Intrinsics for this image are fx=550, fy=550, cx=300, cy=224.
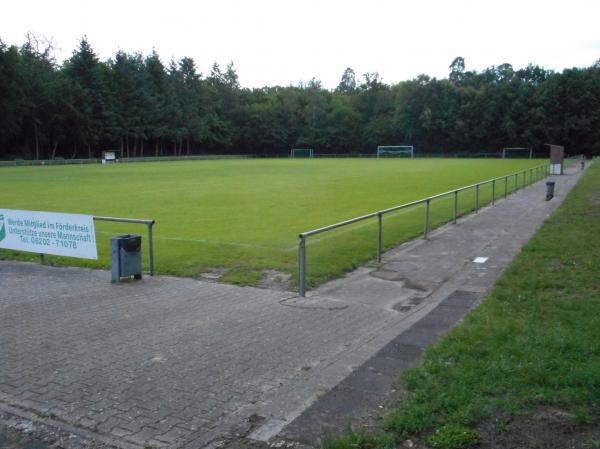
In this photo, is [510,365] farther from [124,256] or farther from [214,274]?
[124,256]

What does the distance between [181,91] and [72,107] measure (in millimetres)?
27891

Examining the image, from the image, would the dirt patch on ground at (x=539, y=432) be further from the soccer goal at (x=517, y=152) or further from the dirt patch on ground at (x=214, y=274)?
the soccer goal at (x=517, y=152)

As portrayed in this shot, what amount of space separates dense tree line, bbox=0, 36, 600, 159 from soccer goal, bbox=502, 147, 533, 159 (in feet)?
8.31

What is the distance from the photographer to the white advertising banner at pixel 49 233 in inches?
381

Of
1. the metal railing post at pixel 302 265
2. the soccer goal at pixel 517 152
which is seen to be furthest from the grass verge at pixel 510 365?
the soccer goal at pixel 517 152

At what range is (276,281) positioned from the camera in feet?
30.5

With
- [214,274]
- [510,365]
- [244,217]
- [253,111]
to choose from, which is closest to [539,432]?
[510,365]

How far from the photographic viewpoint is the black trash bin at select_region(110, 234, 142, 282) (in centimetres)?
900

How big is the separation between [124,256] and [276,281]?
254cm

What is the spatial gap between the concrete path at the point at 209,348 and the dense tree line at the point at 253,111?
231 ft

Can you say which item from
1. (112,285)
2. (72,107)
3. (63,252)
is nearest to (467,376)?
(112,285)

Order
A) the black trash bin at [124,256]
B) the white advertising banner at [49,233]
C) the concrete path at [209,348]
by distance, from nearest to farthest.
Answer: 1. the concrete path at [209,348]
2. the black trash bin at [124,256]
3. the white advertising banner at [49,233]

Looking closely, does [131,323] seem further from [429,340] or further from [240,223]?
[240,223]

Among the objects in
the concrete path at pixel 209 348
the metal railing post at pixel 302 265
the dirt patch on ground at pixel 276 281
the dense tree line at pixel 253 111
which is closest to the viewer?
the concrete path at pixel 209 348
